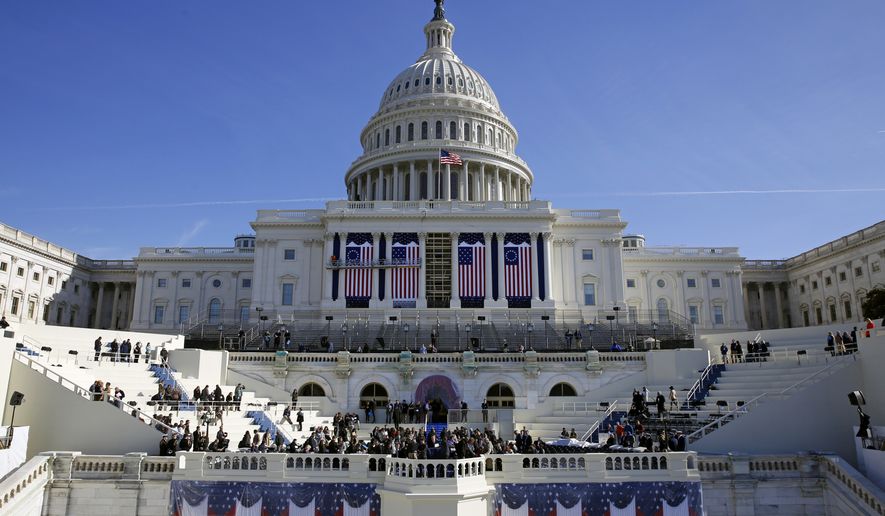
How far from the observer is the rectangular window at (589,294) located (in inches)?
2886

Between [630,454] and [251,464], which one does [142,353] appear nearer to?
[251,464]

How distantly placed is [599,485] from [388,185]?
72894 millimetres

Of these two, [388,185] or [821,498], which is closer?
[821,498]

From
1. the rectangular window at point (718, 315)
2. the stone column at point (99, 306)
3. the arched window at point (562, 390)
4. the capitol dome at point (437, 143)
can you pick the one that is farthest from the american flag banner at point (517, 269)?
the stone column at point (99, 306)

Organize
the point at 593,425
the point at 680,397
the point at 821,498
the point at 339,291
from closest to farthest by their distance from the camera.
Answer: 1. the point at 821,498
2. the point at 593,425
3. the point at 680,397
4. the point at 339,291

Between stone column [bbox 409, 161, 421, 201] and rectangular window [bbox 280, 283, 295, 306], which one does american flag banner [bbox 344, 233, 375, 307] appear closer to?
rectangular window [bbox 280, 283, 295, 306]

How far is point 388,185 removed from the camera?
92938mm

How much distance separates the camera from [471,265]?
2729 inches

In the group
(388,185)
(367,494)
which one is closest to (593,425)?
(367,494)

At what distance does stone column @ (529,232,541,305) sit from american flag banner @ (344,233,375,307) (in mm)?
16845

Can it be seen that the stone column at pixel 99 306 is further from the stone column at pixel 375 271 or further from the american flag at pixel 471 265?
the american flag at pixel 471 265

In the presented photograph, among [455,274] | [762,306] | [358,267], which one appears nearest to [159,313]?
[358,267]

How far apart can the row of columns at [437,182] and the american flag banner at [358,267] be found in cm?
1794

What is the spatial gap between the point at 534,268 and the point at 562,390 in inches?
965
